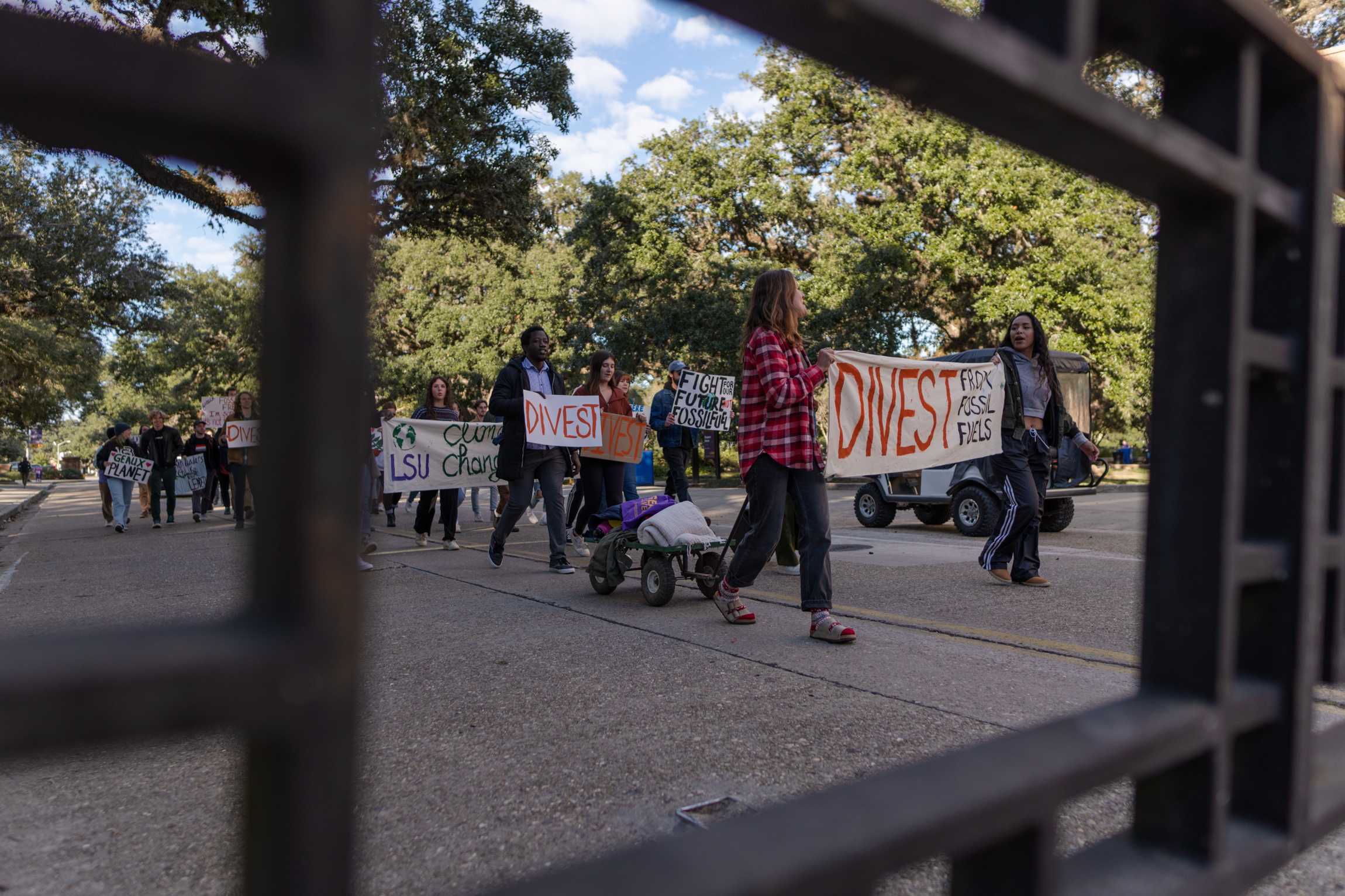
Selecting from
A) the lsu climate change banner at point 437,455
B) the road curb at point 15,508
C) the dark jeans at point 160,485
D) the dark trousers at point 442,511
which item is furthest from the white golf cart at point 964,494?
the road curb at point 15,508

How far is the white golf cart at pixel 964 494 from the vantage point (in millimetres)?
10773

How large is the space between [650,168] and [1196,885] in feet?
91.3

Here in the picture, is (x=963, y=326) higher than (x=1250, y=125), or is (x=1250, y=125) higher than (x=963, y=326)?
(x=963, y=326)

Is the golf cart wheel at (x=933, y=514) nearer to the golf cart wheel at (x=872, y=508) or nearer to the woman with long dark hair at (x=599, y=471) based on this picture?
the golf cart wheel at (x=872, y=508)

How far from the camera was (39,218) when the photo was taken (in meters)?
21.3

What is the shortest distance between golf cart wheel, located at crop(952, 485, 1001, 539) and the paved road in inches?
147

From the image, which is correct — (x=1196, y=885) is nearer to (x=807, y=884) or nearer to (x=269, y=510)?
(x=807, y=884)

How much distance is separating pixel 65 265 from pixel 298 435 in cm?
2591

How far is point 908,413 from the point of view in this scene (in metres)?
7.02

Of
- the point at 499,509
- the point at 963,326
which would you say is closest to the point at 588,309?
the point at 963,326

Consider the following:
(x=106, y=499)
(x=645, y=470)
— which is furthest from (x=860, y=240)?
(x=106, y=499)

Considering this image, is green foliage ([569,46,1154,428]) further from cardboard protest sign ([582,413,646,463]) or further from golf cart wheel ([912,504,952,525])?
cardboard protest sign ([582,413,646,463])

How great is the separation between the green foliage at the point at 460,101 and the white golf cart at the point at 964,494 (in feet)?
24.7

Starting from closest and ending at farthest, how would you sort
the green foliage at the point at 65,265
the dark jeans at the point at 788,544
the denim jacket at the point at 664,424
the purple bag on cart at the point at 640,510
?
1. the purple bag on cart at the point at 640,510
2. the dark jeans at the point at 788,544
3. the denim jacket at the point at 664,424
4. the green foliage at the point at 65,265
